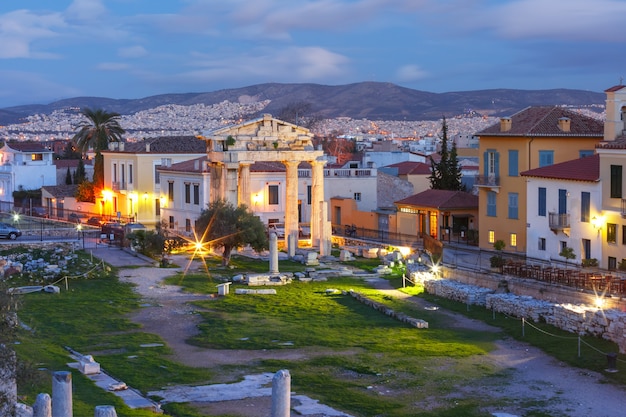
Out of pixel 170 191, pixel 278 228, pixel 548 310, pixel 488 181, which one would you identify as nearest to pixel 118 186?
pixel 170 191

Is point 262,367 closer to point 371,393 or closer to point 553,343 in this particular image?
point 371,393

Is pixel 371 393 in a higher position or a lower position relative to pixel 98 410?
lower

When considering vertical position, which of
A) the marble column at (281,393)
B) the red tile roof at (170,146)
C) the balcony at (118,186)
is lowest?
the marble column at (281,393)

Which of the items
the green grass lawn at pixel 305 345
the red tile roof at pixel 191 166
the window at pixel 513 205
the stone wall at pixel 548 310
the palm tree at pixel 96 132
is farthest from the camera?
the palm tree at pixel 96 132

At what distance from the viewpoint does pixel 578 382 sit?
28.0m

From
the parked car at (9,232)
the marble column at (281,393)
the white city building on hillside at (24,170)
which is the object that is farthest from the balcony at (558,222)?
the white city building on hillside at (24,170)

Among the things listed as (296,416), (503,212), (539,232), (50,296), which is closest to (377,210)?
(503,212)

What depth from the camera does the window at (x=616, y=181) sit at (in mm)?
42688

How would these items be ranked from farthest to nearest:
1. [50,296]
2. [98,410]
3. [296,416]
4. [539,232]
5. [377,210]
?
[377,210], [539,232], [50,296], [296,416], [98,410]

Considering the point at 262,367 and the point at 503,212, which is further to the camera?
the point at 503,212

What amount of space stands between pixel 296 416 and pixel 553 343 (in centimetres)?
1146

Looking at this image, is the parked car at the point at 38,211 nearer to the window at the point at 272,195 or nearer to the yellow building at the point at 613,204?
the window at the point at 272,195

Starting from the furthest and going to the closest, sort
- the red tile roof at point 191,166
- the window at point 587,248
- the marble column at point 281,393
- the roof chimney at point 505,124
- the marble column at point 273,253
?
the red tile roof at point 191,166 → the roof chimney at point 505,124 → the marble column at point 273,253 → the window at point 587,248 → the marble column at point 281,393

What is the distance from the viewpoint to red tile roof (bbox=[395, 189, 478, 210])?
60.5 m
